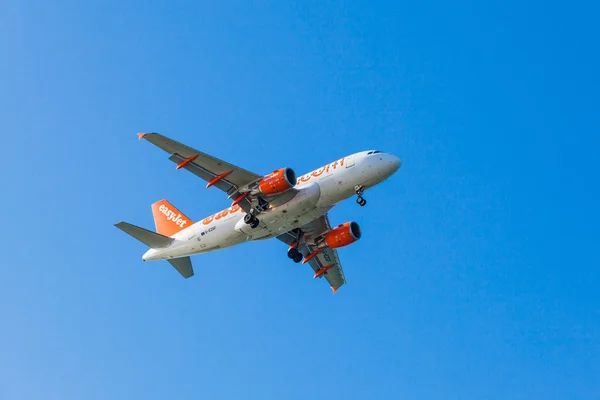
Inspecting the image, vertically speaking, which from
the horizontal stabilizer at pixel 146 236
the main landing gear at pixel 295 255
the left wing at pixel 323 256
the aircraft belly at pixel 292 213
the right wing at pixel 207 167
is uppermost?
the left wing at pixel 323 256

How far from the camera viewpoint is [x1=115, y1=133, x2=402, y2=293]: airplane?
51.1 m

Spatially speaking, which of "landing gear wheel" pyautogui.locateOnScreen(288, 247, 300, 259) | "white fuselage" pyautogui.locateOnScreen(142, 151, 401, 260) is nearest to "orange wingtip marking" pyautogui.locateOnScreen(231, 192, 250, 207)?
"white fuselage" pyautogui.locateOnScreen(142, 151, 401, 260)

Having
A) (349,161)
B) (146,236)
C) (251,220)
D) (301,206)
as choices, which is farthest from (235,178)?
(146,236)

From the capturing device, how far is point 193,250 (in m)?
56.4

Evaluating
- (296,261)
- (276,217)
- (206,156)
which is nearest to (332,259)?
(296,261)

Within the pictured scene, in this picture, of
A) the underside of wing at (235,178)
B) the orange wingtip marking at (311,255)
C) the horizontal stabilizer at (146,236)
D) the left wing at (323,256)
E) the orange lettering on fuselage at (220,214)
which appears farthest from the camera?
the orange wingtip marking at (311,255)

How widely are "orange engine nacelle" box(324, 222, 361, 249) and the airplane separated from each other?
0.25 ft

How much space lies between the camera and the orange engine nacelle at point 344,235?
58.7 meters

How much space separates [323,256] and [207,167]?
14721 millimetres

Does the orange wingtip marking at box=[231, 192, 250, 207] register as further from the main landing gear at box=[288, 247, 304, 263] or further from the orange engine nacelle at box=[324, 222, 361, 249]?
the orange engine nacelle at box=[324, 222, 361, 249]

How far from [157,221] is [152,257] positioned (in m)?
5.06

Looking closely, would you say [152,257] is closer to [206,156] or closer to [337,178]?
[206,156]

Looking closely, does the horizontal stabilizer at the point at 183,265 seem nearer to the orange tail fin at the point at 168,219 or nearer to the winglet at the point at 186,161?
the orange tail fin at the point at 168,219

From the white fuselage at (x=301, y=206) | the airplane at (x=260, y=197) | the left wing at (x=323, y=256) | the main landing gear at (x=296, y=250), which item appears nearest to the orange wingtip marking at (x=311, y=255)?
the left wing at (x=323, y=256)
